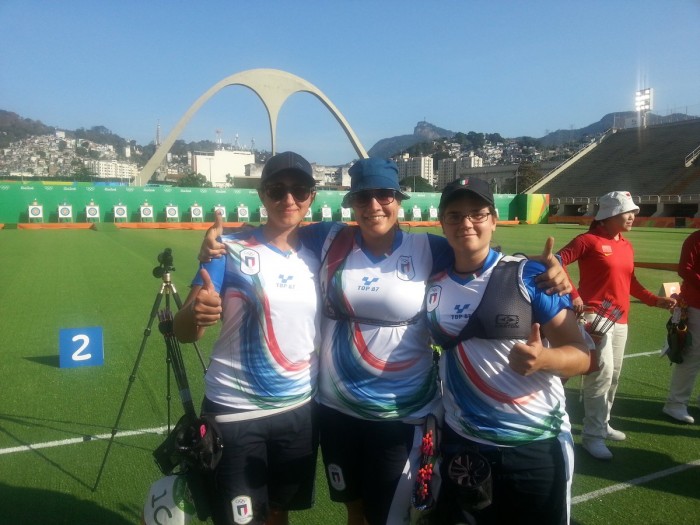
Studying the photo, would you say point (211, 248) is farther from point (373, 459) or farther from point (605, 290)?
point (605, 290)

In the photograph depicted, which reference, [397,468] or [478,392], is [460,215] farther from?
[397,468]

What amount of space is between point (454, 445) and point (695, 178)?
5343 cm

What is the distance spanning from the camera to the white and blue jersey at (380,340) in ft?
8.04

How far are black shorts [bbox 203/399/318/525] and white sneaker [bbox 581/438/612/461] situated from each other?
267 centimetres

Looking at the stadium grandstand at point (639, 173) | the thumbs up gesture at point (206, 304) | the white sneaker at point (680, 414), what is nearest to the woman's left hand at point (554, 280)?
the thumbs up gesture at point (206, 304)

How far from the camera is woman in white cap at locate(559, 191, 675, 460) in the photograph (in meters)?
4.27

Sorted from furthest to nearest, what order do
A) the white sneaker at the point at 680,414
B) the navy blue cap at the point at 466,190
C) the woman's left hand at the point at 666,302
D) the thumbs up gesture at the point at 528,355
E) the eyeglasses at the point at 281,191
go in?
the white sneaker at the point at 680,414, the woman's left hand at the point at 666,302, the eyeglasses at the point at 281,191, the navy blue cap at the point at 466,190, the thumbs up gesture at the point at 528,355

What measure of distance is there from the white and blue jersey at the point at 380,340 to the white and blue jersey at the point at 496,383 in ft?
0.62

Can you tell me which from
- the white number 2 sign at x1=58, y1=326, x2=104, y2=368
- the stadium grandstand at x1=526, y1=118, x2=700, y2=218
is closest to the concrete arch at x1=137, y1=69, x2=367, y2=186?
the stadium grandstand at x1=526, y1=118, x2=700, y2=218

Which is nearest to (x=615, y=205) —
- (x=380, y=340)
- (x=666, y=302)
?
(x=666, y=302)

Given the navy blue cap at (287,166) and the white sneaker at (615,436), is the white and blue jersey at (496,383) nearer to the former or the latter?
the navy blue cap at (287,166)

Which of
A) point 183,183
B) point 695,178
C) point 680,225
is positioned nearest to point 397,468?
point 680,225

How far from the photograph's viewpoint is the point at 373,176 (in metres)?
2.57

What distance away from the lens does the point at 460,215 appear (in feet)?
7.79
